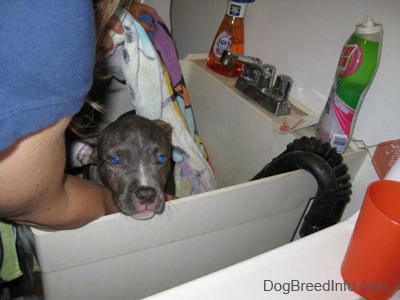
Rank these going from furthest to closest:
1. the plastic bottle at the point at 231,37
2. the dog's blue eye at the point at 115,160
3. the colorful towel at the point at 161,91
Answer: the plastic bottle at the point at 231,37 < the dog's blue eye at the point at 115,160 < the colorful towel at the point at 161,91

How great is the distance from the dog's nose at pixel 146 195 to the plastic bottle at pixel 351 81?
1.89ft

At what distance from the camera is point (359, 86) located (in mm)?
963

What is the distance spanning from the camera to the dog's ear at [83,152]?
1225mm

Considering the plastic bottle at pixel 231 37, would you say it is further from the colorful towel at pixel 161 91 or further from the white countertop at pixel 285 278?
the white countertop at pixel 285 278

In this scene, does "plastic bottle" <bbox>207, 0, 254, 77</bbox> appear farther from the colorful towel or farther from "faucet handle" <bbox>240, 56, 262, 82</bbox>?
the colorful towel

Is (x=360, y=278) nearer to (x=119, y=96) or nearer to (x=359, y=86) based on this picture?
(x=359, y=86)

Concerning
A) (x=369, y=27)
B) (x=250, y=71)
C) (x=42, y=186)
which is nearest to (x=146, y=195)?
(x=42, y=186)

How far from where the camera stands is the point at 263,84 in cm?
124

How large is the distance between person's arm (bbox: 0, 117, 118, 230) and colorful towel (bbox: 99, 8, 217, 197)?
48 centimetres

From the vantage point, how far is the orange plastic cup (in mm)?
497

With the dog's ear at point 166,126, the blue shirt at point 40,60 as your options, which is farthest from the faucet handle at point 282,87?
the blue shirt at point 40,60

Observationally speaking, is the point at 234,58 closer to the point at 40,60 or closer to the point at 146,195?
the point at 146,195

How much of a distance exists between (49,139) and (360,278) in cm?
51

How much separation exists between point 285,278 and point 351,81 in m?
0.66
